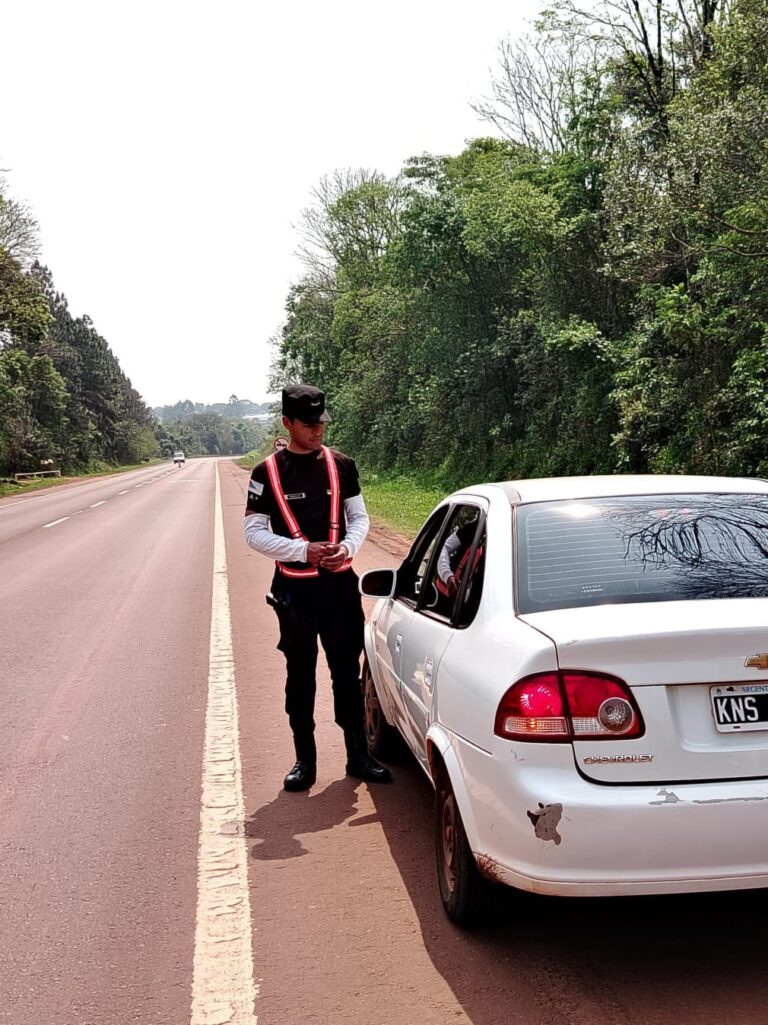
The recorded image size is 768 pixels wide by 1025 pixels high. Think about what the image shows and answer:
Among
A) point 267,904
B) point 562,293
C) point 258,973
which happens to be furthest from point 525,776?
point 562,293

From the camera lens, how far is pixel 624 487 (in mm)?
4035

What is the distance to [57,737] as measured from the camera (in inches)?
240

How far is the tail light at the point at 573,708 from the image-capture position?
2930 millimetres

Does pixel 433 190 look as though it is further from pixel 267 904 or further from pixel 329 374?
pixel 267 904

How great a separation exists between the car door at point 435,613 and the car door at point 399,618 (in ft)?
0.28

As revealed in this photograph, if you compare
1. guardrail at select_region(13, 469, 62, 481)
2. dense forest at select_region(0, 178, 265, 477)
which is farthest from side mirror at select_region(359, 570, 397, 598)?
guardrail at select_region(13, 469, 62, 481)

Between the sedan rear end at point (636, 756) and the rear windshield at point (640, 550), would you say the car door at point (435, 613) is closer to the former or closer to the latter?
the rear windshield at point (640, 550)

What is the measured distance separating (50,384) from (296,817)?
6921cm

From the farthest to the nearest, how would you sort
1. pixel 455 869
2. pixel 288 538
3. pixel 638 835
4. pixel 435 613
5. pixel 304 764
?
pixel 304 764
pixel 288 538
pixel 435 613
pixel 455 869
pixel 638 835

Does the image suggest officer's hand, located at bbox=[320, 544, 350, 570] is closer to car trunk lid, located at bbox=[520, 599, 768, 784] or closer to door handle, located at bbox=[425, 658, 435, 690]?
door handle, located at bbox=[425, 658, 435, 690]

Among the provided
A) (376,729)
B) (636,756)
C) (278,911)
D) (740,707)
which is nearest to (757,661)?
(740,707)

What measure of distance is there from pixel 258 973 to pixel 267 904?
0.53m

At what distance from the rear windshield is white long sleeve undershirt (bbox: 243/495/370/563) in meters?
1.29

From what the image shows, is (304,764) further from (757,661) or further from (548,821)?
(757,661)
